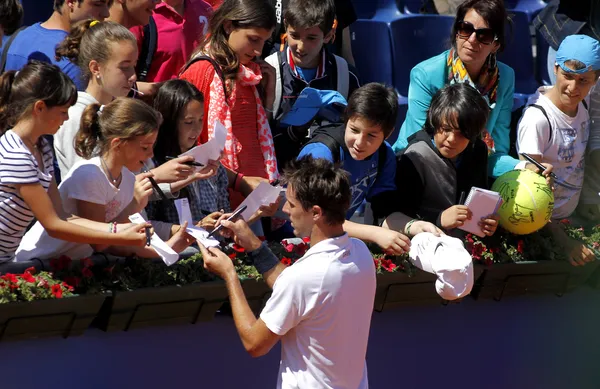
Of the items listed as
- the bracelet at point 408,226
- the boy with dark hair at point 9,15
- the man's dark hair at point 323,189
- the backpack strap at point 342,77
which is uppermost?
the boy with dark hair at point 9,15

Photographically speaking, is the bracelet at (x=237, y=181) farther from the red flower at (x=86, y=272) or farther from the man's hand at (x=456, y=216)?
the red flower at (x=86, y=272)

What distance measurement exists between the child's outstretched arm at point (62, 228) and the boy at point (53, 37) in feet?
3.69

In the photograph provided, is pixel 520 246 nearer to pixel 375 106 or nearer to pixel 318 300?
pixel 375 106

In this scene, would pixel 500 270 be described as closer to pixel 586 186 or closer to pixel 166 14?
pixel 586 186

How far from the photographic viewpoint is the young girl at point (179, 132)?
498 centimetres

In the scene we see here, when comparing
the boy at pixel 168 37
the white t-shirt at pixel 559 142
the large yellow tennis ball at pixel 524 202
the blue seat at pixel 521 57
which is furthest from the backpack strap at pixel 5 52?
the blue seat at pixel 521 57

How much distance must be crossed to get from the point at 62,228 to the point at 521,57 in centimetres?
530

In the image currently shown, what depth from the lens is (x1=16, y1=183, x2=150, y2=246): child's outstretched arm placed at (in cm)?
409

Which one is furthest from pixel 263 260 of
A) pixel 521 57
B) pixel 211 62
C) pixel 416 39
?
pixel 521 57

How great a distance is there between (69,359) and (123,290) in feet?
1.18

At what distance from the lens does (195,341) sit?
15.2ft

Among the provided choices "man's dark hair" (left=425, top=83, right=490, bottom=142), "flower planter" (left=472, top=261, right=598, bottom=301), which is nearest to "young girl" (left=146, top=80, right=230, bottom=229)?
"man's dark hair" (left=425, top=83, right=490, bottom=142)

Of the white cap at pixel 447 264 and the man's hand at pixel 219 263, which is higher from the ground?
the man's hand at pixel 219 263

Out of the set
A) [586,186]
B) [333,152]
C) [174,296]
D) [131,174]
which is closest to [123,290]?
[174,296]
